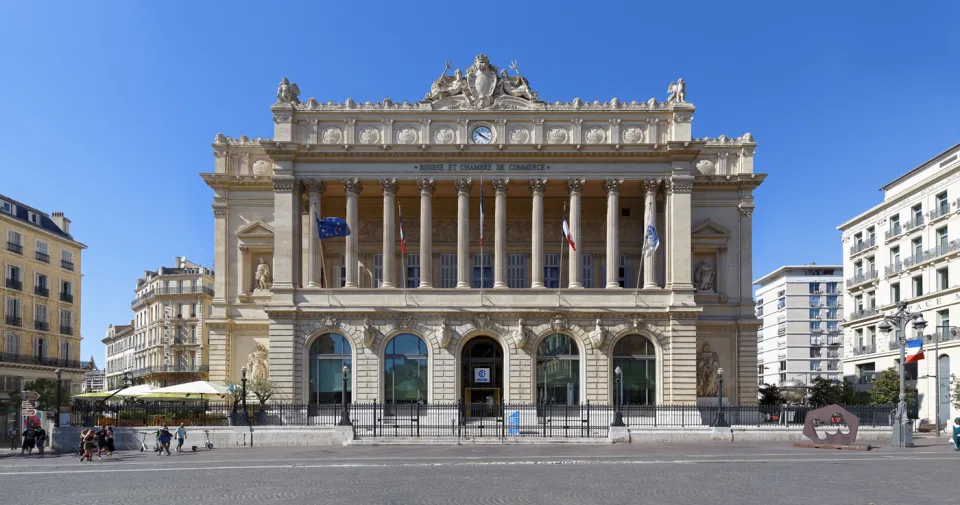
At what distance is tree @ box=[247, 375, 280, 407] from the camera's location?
5477 cm

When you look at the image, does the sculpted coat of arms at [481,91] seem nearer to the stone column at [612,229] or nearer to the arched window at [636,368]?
the stone column at [612,229]

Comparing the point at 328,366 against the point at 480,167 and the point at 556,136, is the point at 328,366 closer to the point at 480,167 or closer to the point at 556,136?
the point at 480,167

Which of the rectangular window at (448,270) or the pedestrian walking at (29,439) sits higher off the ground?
the rectangular window at (448,270)

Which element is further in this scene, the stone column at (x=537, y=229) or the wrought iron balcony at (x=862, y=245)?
the wrought iron balcony at (x=862, y=245)

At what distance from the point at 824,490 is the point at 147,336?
112012 millimetres

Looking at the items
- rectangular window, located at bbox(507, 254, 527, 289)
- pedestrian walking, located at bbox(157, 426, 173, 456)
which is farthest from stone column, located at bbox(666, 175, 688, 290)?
pedestrian walking, located at bbox(157, 426, 173, 456)

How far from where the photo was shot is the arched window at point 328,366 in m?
56.2

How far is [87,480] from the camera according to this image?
28.5 metres

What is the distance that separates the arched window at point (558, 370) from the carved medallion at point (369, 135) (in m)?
15.4

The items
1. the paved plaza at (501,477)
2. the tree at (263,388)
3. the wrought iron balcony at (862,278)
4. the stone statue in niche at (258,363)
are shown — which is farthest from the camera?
the wrought iron balcony at (862,278)

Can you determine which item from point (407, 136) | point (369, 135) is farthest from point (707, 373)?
point (369, 135)

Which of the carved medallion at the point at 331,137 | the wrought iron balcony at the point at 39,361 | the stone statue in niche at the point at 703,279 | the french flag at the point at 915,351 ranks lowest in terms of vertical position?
the wrought iron balcony at the point at 39,361

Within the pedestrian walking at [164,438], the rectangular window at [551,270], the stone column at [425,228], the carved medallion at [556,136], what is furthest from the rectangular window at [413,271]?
the pedestrian walking at [164,438]

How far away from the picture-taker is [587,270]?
61.6m
